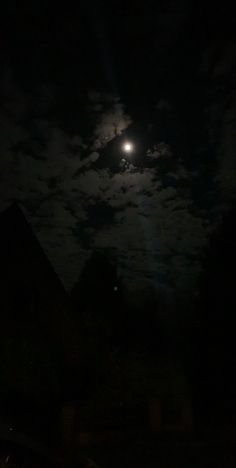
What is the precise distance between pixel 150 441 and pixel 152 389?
279 centimetres

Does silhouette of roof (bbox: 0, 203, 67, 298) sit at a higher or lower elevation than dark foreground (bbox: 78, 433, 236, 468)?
higher

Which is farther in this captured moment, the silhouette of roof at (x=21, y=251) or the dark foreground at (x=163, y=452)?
the silhouette of roof at (x=21, y=251)

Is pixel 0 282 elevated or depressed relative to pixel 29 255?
depressed

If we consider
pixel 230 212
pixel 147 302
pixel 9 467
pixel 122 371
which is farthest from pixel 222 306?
pixel 147 302

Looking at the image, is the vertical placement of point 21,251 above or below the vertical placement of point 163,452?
above

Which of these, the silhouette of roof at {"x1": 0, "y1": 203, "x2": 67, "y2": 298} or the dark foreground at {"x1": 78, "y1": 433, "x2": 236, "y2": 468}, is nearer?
the dark foreground at {"x1": 78, "y1": 433, "x2": 236, "y2": 468}

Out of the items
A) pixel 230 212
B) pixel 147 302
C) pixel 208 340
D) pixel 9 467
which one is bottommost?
pixel 9 467

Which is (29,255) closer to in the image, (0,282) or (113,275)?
(0,282)

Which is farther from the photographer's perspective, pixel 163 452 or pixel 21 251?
pixel 21 251

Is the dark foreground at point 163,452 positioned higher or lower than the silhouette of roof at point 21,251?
lower

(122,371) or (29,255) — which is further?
(29,255)

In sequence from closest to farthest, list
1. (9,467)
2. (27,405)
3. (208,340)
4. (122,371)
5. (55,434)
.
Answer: (9,467), (55,434), (27,405), (122,371), (208,340)

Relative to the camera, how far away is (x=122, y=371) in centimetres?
1634

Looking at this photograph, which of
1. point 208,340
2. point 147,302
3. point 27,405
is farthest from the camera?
point 147,302
